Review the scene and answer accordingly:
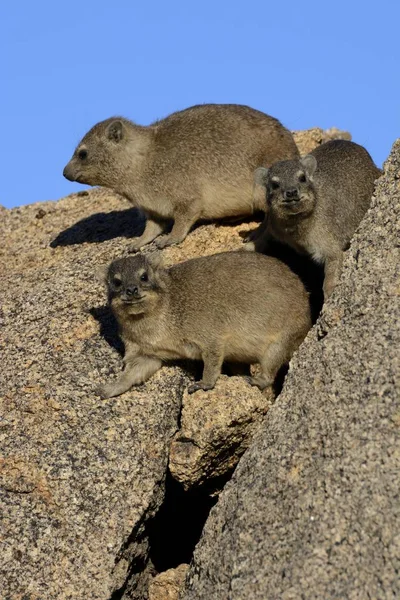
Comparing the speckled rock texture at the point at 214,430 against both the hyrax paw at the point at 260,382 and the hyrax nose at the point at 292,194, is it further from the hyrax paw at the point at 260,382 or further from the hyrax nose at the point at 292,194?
the hyrax nose at the point at 292,194

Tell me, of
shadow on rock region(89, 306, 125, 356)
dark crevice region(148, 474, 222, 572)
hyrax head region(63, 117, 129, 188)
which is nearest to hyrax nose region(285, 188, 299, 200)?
shadow on rock region(89, 306, 125, 356)

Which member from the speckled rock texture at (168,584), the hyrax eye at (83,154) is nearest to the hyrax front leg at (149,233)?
the hyrax eye at (83,154)

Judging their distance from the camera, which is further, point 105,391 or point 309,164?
point 309,164

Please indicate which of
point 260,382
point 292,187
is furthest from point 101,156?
point 260,382

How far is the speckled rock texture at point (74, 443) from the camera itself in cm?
816

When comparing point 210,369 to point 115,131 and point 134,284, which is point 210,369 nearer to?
point 134,284

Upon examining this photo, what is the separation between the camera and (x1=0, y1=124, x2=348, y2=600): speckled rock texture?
816cm

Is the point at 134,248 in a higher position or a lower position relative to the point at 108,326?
higher

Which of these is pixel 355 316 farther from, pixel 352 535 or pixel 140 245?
pixel 140 245

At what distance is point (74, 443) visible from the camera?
884cm

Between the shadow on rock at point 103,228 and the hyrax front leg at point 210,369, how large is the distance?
324 cm

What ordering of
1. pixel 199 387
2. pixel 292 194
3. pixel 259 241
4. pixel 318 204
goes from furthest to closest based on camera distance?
pixel 259 241 < pixel 318 204 < pixel 292 194 < pixel 199 387

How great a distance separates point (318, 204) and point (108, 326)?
8.23ft

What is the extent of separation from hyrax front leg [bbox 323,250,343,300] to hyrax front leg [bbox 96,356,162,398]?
1.82 meters
